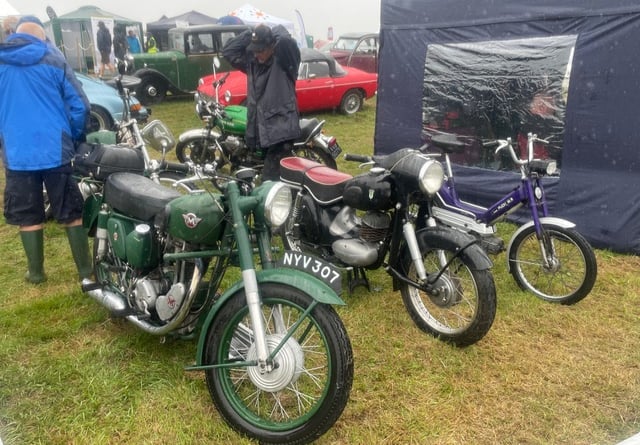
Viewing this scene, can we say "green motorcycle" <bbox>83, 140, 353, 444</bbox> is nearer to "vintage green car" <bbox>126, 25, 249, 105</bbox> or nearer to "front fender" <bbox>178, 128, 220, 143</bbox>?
"front fender" <bbox>178, 128, 220, 143</bbox>

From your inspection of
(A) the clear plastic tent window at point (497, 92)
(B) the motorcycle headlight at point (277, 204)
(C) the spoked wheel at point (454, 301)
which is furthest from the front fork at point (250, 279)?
(A) the clear plastic tent window at point (497, 92)

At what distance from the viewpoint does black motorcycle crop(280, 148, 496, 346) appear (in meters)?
3.03

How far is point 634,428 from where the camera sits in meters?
2.51

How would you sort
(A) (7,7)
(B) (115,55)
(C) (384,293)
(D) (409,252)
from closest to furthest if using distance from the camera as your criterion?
(D) (409,252) < (C) (384,293) < (A) (7,7) < (B) (115,55)

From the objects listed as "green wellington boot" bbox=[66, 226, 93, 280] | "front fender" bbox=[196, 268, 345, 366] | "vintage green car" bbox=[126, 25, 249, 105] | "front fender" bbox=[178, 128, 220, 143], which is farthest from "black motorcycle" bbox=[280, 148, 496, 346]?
"vintage green car" bbox=[126, 25, 249, 105]

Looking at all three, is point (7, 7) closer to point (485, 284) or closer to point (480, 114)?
point (480, 114)

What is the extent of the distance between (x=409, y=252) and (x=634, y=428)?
143 cm

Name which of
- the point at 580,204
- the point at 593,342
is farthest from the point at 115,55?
the point at 593,342

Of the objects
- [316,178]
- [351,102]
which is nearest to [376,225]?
[316,178]

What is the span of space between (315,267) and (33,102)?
2.44m

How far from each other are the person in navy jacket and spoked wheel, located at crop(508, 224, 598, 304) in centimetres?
323

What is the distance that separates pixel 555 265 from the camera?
371 cm

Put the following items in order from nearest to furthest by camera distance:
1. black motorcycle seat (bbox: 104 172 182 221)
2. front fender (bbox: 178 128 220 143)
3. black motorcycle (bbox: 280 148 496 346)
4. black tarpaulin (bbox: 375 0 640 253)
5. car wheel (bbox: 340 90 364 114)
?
black motorcycle seat (bbox: 104 172 182 221) < black motorcycle (bbox: 280 148 496 346) < black tarpaulin (bbox: 375 0 640 253) < front fender (bbox: 178 128 220 143) < car wheel (bbox: 340 90 364 114)

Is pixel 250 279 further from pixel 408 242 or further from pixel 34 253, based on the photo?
pixel 34 253
